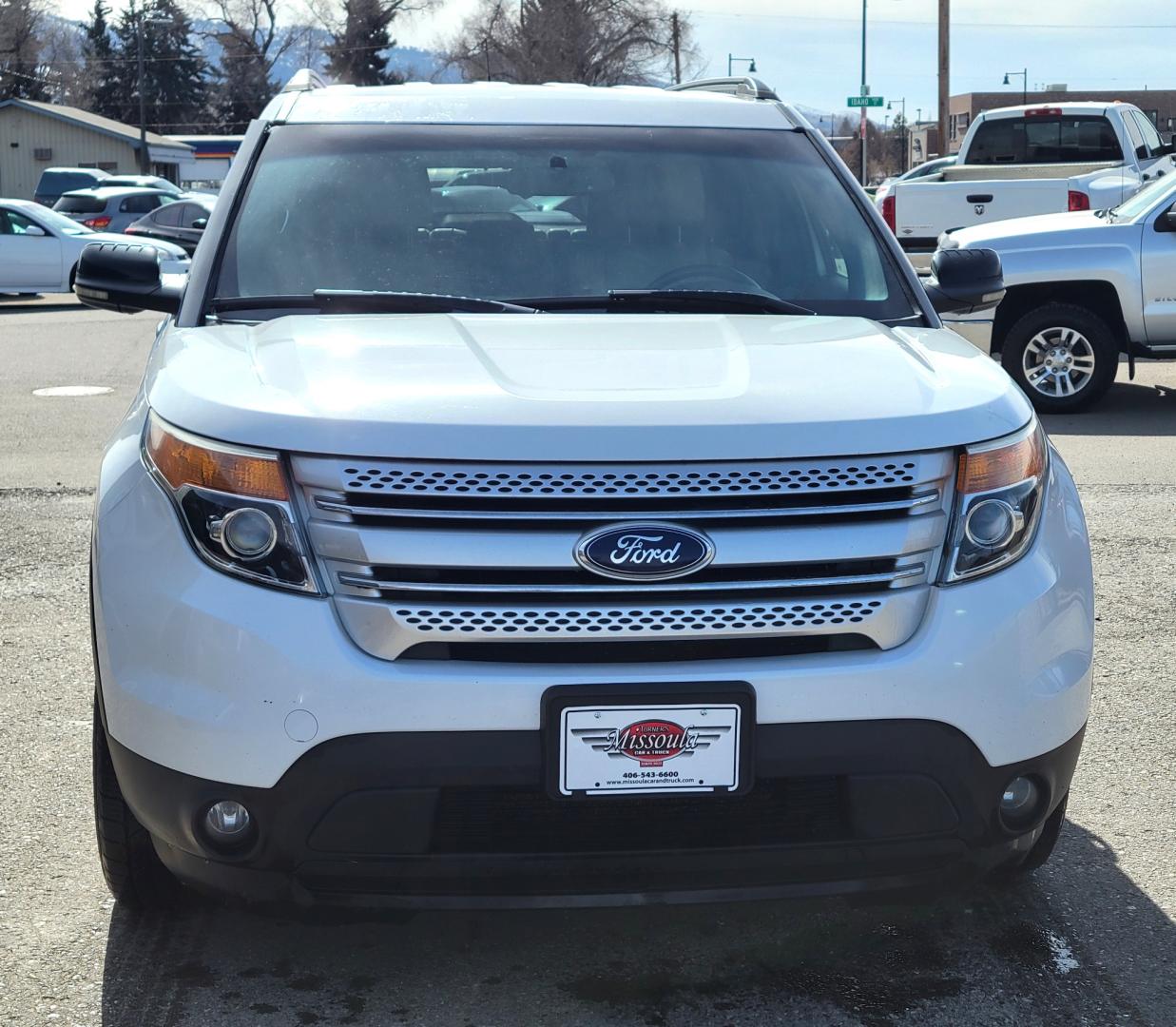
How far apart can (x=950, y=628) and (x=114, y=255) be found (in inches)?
103

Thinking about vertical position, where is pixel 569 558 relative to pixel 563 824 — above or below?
above

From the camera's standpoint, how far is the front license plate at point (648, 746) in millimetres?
2566

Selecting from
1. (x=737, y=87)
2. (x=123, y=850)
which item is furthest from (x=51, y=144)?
(x=123, y=850)

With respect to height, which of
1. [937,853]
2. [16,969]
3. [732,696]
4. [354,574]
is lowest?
[16,969]

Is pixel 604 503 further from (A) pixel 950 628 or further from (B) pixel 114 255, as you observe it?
(B) pixel 114 255

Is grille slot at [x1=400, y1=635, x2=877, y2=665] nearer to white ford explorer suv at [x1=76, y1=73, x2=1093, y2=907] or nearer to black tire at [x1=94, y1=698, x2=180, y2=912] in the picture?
white ford explorer suv at [x1=76, y1=73, x2=1093, y2=907]

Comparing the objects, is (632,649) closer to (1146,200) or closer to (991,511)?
(991,511)

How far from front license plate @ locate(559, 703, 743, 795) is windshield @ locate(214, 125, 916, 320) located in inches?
58.4

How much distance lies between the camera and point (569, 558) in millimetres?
2588

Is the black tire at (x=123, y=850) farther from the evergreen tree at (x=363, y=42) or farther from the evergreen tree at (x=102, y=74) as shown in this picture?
the evergreen tree at (x=102, y=74)

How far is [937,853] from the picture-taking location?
272cm

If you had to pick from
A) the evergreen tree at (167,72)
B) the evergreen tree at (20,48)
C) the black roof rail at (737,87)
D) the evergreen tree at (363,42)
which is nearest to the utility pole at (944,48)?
the black roof rail at (737,87)

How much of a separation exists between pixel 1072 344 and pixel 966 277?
22.3 feet

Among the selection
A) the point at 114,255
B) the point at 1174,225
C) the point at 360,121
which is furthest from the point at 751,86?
the point at 1174,225
